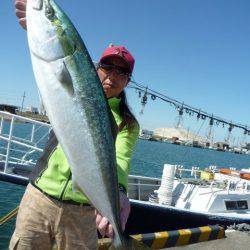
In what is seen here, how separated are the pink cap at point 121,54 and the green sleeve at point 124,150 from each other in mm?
496

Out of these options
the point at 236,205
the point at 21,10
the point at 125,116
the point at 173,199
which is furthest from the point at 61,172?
the point at 236,205

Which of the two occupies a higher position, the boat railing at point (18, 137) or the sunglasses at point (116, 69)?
the sunglasses at point (116, 69)

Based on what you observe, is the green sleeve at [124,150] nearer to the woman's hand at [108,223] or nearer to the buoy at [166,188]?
the woman's hand at [108,223]

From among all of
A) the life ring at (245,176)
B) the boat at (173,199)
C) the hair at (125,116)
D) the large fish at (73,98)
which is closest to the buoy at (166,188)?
the boat at (173,199)

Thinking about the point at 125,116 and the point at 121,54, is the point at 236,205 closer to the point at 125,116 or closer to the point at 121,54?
the point at 125,116

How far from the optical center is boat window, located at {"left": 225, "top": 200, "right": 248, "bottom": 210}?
13.8 meters

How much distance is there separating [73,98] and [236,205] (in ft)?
41.5

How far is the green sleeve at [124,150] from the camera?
307 centimetres

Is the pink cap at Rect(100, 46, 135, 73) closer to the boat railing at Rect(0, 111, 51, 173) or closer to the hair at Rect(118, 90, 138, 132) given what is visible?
the hair at Rect(118, 90, 138, 132)

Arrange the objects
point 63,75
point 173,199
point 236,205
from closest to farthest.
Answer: point 63,75 → point 236,205 → point 173,199

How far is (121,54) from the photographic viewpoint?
3.22 metres

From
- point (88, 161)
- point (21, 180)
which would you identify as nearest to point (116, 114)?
point (88, 161)

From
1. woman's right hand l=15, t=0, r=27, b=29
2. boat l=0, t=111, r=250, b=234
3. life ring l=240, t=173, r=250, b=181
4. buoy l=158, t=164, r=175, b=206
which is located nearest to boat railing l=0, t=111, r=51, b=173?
boat l=0, t=111, r=250, b=234

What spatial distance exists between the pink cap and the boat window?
11436 millimetres
